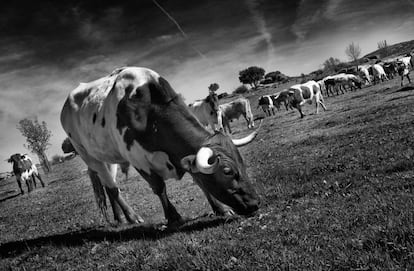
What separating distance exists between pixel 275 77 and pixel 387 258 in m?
125

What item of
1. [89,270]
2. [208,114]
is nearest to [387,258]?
[89,270]

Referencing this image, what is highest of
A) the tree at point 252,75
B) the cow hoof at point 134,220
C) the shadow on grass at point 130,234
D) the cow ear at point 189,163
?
the tree at point 252,75

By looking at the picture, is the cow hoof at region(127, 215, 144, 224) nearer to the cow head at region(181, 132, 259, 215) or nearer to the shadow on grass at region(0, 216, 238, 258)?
the shadow on grass at region(0, 216, 238, 258)

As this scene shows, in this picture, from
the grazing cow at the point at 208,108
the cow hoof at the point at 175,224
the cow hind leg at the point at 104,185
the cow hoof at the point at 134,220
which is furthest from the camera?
the grazing cow at the point at 208,108

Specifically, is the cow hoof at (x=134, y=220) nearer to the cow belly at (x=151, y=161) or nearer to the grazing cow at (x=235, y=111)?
the cow belly at (x=151, y=161)

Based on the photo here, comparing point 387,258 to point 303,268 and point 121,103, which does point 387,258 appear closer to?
point 303,268

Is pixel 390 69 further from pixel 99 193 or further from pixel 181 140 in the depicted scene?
pixel 181 140

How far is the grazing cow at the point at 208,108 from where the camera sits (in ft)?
105

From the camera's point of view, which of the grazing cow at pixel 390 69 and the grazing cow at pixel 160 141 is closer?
the grazing cow at pixel 160 141

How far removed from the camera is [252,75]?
404ft

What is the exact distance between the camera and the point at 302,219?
494cm

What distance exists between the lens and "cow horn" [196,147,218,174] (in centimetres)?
530

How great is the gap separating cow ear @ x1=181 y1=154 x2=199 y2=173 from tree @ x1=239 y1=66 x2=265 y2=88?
396 feet

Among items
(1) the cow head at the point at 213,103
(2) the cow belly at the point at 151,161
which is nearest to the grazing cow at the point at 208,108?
(1) the cow head at the point at 213,103
